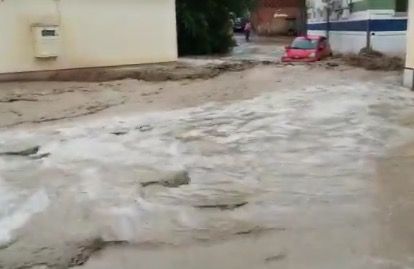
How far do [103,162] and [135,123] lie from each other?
85.1 inches

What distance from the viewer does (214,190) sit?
522 centimetres

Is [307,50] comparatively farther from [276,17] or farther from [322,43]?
[276,17]

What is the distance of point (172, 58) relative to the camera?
15414mm

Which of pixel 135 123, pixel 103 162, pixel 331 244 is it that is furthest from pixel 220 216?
pixel 135 123

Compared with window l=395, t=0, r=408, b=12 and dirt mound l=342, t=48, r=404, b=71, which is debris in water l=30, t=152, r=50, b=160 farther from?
window l=395, t=0, r=408, b=12

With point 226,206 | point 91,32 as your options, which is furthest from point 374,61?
point 226,206

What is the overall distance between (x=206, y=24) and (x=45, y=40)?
335 inches

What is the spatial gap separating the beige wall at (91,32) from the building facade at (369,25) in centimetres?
660

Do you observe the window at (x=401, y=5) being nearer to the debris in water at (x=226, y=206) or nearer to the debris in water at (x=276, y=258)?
the debris in water at (x=226, y=206)

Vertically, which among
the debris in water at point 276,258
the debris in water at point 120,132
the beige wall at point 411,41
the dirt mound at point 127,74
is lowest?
the debris in water at point 276,258

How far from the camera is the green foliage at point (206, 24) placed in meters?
19.6

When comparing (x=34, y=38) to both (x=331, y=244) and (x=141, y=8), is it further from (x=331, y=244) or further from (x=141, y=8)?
(x=331, y=244)

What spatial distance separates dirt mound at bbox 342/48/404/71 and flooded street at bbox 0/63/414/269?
20.8ft

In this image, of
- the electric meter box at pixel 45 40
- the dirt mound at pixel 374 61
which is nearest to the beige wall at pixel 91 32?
the electric meter box at pixel 45 40
